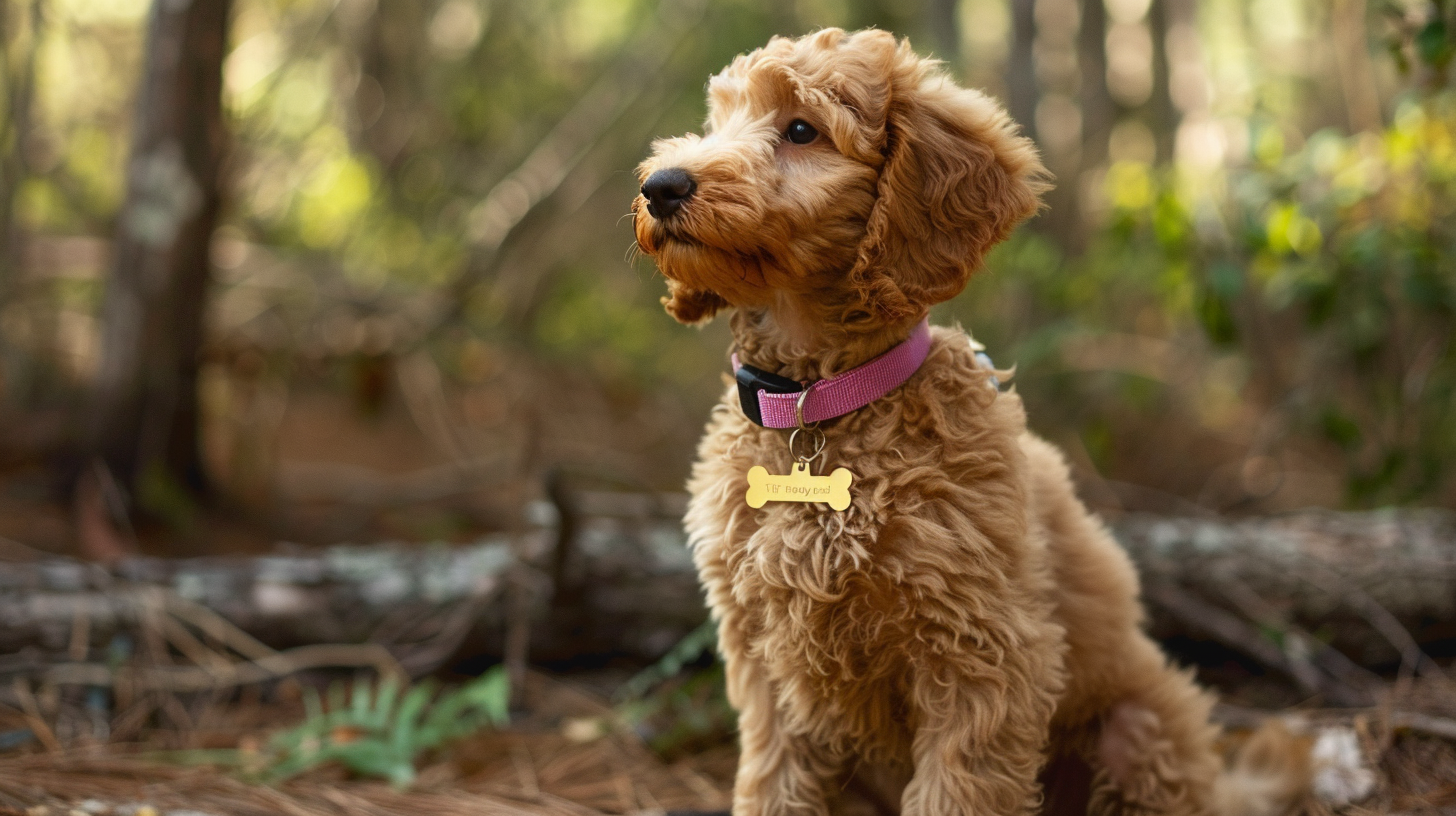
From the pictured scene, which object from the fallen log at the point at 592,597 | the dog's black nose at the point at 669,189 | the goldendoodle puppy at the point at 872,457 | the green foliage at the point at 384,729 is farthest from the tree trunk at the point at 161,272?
the dog's black nose at the point at 669,189

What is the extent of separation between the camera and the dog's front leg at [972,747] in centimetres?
234

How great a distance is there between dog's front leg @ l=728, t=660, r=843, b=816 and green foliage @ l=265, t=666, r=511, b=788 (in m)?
1.36

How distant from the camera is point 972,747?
2.37m

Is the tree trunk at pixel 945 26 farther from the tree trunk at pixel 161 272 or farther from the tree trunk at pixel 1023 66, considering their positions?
the tree trunk at pixel 161 272

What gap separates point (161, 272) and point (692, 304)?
4.08 meters

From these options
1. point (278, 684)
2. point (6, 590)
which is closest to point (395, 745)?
point (278, 684)

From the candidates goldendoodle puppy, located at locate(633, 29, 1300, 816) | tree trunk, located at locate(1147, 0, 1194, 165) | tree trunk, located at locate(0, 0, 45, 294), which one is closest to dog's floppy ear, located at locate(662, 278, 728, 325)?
goldendoodle puppy, located at locate(633, 29, 1300, 816)

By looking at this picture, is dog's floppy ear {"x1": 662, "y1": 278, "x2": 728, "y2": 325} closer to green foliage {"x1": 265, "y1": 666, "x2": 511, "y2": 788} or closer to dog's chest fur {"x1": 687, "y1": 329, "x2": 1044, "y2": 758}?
dog's chest fur {"x1": 687, "y1": 329, "x2": 1044, "y2": 758}

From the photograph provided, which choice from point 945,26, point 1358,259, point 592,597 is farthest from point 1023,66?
point 592,597

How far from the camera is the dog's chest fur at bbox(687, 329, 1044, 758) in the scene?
238 centimetres

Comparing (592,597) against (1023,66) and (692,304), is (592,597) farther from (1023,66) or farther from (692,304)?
(1023,66)

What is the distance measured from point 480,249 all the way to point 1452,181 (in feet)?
22.7

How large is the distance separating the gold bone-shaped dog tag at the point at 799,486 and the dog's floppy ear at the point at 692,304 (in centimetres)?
51

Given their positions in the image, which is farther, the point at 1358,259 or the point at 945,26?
the point at 945,26
